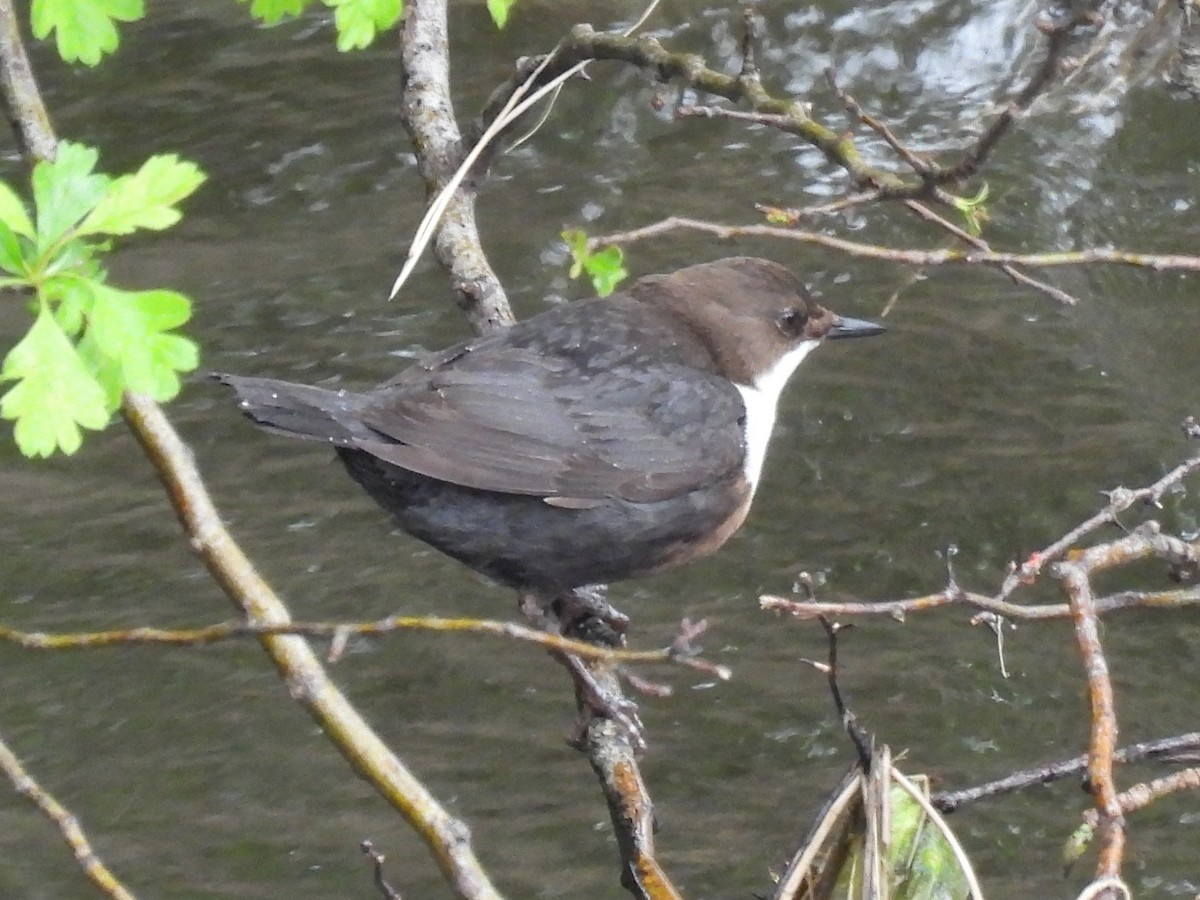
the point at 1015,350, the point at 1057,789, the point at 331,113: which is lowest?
the point at 1057,789

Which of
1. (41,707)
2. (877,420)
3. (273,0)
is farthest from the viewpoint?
(877,420)

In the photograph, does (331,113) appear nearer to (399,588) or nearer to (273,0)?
(399,588)

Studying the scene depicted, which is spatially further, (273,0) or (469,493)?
(469,493)

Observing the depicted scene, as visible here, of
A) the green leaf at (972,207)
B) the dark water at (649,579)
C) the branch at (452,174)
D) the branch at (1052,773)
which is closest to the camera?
the branch at (1052,773)

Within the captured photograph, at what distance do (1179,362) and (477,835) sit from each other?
2.97 m

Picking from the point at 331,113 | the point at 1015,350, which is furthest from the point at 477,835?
the point at 331,113

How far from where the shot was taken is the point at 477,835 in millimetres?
3994

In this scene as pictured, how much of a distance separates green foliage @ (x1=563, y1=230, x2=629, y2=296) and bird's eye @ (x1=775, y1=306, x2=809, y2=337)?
59 cm

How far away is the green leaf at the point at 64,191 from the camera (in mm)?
Result: 1864

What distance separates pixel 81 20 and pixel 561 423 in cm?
126

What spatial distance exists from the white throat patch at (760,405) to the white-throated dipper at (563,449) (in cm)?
2

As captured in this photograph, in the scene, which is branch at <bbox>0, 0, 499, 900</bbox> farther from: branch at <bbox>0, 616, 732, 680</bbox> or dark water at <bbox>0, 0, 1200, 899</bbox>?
dark water at <bbox>0, 0, 1200, 899</bbox>

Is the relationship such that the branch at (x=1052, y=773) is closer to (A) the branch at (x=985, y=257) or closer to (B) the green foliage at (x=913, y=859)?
(B) the green foliage at (x=913, y=859)

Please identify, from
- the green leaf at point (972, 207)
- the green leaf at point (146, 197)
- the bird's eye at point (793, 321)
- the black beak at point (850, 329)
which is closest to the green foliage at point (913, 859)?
the green leaf at point (972, 207)
